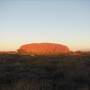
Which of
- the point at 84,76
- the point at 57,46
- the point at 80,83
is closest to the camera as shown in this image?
the point at 80,83

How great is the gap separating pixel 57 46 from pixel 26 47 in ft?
47.2

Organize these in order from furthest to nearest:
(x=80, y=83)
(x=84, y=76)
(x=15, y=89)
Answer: (x=84, y=76)
(x=80, y=83)
(x=15, y=89)

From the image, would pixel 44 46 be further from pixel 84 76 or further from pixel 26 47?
pixel 84 76

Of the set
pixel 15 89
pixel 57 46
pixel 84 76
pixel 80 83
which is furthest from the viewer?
pixel 57 46

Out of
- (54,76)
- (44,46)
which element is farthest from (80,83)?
(44,46)

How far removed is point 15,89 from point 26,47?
377 feet

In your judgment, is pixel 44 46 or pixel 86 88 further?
pixel 44 46

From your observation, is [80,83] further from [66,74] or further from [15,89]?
[15,89]

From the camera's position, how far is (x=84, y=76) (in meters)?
15.6

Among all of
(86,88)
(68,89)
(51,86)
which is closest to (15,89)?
(51,86)

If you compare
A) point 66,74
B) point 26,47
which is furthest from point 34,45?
point 66,74

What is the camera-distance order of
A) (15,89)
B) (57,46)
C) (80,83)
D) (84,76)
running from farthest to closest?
(57,46)
(84,76)
(80,83)
(15,89)

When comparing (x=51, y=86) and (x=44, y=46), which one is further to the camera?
(x=44, y=46)

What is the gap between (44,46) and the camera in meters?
125
